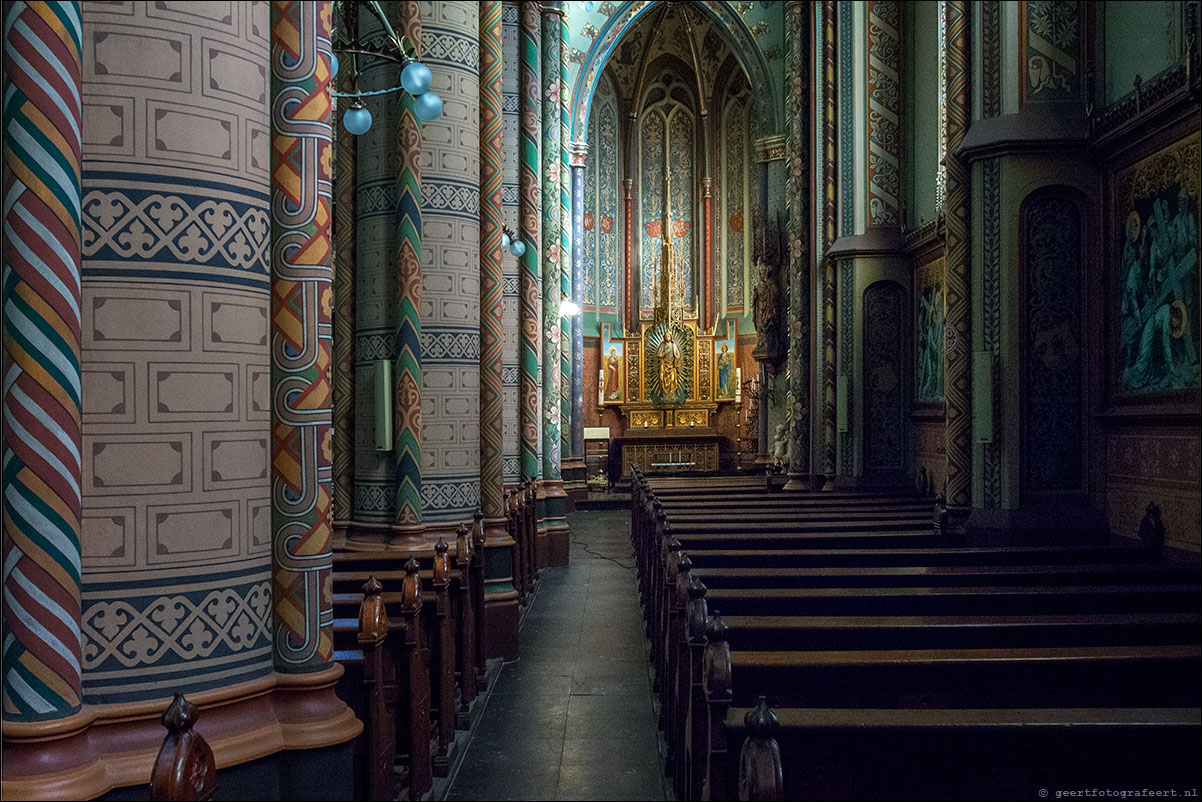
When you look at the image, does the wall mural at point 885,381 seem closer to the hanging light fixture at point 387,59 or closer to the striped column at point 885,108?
the striped column at point 885,108

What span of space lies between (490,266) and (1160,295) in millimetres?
4851

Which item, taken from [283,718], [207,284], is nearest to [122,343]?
[207,284]

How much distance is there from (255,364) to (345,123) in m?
3.46

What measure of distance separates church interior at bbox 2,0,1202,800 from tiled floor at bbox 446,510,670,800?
43 mm

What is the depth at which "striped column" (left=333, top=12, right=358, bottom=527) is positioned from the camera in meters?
6.75

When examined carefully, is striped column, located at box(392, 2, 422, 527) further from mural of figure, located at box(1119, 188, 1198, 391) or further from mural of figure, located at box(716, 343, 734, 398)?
mural of figure, located at box(716, 343, 734, 398)

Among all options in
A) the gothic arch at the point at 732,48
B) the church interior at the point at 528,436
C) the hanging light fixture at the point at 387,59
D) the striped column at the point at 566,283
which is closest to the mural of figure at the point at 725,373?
the striped column at the point at 566,283

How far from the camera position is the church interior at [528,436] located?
2561 millimetres

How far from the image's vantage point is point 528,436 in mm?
10602

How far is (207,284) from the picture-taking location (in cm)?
276

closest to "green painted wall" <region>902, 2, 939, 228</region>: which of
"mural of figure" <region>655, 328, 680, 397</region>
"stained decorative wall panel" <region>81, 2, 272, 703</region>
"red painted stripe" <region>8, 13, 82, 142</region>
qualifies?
"stained decorative wall panel" <region>81, 2, 272, 703</region>

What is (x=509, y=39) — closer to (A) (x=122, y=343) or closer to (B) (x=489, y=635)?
(B) (x=489, y=635)

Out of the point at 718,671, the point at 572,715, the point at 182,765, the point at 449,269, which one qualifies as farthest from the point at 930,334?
the point at 182,765

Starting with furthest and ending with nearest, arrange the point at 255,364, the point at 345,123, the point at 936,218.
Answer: the point at 936,218
the point at 345,123
the point at 255,364
